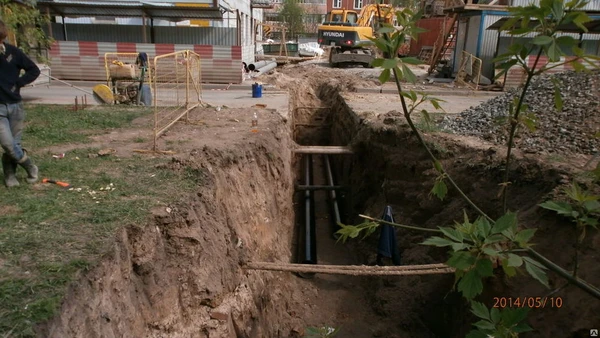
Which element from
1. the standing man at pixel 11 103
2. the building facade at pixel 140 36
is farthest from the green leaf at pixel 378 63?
the building facade at pixel 140 36

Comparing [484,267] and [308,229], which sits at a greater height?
[484,267]

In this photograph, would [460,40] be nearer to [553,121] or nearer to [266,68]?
[266,68]

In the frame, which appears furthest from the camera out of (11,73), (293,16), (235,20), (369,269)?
(293,16)

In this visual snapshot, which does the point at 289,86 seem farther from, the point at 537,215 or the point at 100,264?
the point at 100,264

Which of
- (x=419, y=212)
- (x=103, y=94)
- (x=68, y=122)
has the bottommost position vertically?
(x=419, y=212)

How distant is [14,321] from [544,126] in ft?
26.1

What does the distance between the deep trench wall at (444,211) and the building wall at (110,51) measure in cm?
852

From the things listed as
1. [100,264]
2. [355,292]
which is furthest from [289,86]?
[100,264]

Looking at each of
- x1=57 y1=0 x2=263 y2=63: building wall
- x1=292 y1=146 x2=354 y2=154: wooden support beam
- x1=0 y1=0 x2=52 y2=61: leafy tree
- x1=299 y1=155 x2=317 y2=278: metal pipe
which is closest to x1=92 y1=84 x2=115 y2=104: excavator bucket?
x1=0 y1=0 x2=52 y2=61: leafy tree

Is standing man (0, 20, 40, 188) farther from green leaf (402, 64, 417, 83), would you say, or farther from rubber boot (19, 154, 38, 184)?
green leaf (402, 64, 417, 83)

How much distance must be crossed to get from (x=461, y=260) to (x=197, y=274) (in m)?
3.30

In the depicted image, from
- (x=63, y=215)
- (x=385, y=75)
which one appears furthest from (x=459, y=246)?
(x=63, y=215)

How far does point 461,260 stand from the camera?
1687mm

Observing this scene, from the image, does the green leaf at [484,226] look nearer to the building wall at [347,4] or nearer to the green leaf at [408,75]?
the green leaf at [408,75]
